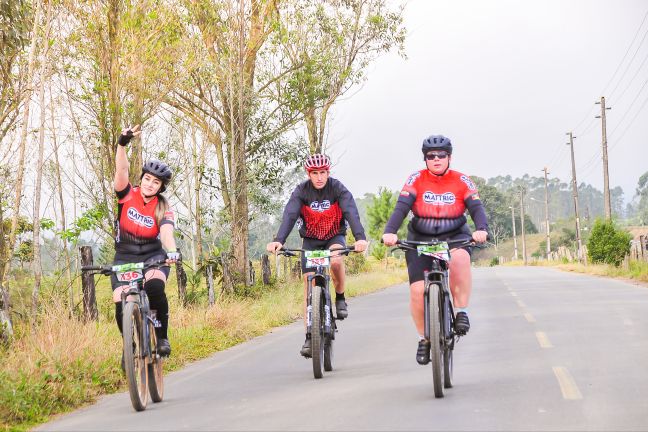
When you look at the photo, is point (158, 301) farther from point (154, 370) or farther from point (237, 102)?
point (237, 102)

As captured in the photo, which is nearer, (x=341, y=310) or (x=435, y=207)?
(x=435, y=207)

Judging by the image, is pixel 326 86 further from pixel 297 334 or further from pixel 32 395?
pixel 32 395

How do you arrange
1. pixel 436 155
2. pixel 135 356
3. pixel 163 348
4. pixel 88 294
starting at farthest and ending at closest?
pixel 88 294
pixel 436 155
pixel 163 348
pixel 135 356

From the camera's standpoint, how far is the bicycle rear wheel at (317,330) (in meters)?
8.88

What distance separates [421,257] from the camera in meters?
8.05

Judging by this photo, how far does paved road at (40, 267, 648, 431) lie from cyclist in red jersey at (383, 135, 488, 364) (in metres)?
0.94

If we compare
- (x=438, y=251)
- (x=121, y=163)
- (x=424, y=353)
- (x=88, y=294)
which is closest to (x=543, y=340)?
(x=424, y=353)

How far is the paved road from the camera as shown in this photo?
261 inches

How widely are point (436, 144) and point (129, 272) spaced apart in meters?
2.94

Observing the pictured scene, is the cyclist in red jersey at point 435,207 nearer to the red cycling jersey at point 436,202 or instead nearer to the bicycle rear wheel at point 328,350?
the red cycling jersey at point 436,202

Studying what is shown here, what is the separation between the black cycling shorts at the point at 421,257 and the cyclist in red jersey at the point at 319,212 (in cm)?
112

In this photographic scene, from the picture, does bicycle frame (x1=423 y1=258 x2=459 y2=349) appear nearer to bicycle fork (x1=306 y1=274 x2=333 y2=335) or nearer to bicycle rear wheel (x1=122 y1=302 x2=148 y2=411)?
bicycle fork (x1=306 y1=274 x2=333 y2=335)

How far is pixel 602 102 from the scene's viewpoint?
50531 mm

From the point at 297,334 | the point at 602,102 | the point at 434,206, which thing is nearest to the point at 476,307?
the point at 297,334
